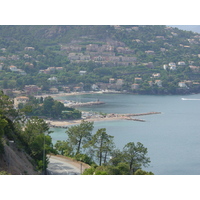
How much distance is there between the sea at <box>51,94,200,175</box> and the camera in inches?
356

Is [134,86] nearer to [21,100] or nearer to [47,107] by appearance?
[21,100]

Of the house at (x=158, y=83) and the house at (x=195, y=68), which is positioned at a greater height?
the house at (x=195, y=68)

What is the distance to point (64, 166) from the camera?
234 inches

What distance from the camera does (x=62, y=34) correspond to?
3055cm

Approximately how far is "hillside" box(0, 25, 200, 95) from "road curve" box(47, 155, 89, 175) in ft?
45.7

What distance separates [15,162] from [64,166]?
1.08 meters

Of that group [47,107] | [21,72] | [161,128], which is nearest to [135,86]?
[21,72]

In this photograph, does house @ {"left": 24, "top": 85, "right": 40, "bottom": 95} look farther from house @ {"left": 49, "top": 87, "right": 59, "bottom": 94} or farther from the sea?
the sea

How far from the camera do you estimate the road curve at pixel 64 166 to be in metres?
5.65

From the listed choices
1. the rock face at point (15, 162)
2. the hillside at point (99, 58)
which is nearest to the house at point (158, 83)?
the hillside at point (99, 58)

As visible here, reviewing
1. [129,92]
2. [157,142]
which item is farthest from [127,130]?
[129,92]

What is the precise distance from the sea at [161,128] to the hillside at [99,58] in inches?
76.7

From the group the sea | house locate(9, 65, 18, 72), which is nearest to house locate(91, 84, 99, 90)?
the sea

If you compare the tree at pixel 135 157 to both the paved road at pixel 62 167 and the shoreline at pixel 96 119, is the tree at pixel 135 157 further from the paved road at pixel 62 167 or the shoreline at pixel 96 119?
the shoreline at pixel 96 119
